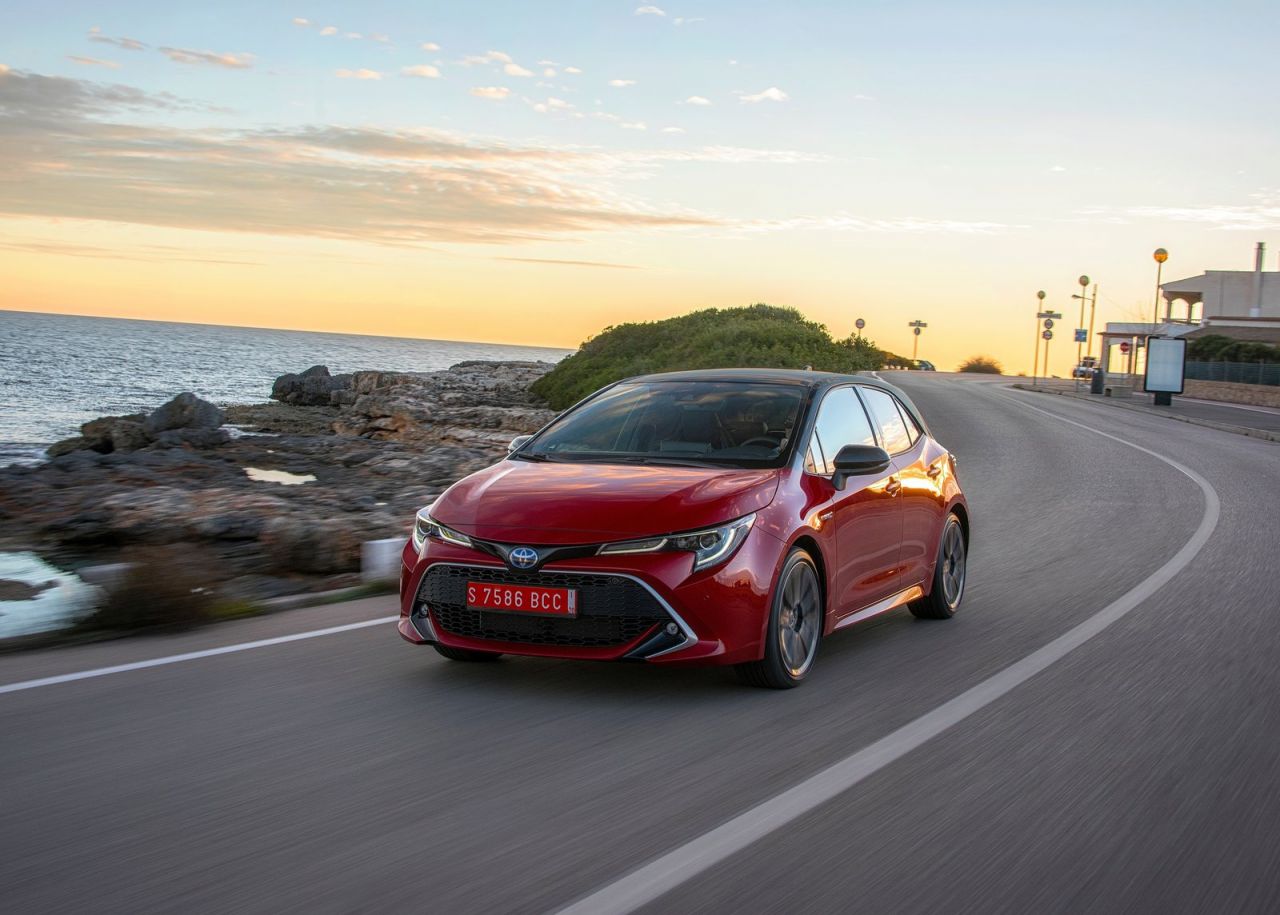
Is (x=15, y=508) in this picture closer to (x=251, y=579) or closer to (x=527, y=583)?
(x=251, y=579)

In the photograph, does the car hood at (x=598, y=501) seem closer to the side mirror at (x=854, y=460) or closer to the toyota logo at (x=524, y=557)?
the toyota logo at (x=524, y=557)

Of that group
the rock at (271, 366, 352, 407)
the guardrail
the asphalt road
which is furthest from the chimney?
the asphalt road

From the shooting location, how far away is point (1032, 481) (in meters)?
18.9

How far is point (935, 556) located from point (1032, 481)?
11174 millimetres

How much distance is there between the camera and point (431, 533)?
6312mm

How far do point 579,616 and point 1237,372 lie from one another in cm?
6053

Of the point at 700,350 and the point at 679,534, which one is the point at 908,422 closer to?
the point at 679,534

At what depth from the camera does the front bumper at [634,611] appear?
583 cm

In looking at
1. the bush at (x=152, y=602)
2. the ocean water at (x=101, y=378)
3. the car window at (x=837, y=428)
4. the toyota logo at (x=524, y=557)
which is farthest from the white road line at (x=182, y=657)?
the ocean water at (x=101, y=378)

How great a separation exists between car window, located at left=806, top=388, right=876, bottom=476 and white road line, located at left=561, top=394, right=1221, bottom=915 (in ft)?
4.61

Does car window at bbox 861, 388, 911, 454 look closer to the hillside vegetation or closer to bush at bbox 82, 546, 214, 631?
bush at bbox 82, 546, 214, 631

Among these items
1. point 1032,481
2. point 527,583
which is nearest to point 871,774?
point 527,583

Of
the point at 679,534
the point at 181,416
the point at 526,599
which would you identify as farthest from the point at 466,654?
the point at 181,416

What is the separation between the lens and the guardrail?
186 ft
